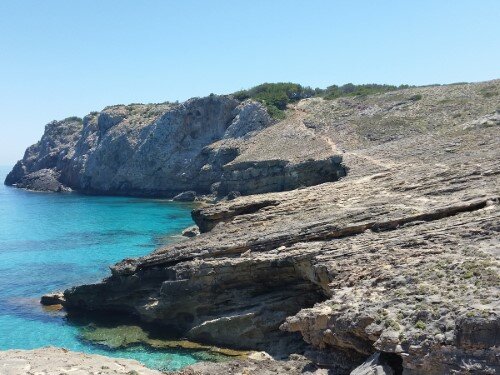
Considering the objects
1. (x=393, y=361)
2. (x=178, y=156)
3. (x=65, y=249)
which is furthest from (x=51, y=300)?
(x=178, y=156)

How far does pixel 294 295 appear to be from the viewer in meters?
26.4

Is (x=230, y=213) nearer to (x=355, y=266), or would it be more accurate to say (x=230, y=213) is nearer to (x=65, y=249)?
(x=355, y=266)

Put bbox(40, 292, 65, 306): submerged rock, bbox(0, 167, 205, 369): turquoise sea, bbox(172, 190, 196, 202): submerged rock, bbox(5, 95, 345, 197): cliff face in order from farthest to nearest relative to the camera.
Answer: bbox(172, 190, 196, 202): submerged rock → bbox(5, 95, 345, 197): cliff face → bbox(40, 292, 65, 306): submerged rock → bbox(0, 167, 205, 369): turquoise sea

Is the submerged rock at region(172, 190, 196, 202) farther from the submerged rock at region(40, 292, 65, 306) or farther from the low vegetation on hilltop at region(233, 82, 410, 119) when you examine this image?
the submerged rock at region(40, 292, 65, 306)

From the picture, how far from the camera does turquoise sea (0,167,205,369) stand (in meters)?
28.5

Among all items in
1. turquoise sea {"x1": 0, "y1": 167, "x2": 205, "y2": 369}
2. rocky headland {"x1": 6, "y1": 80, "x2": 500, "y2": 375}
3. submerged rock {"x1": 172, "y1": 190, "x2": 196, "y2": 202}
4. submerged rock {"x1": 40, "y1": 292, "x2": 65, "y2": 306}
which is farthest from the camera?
submerged rock {"x1": 172, "y1": 190, "x2": 196, "y2": 202}

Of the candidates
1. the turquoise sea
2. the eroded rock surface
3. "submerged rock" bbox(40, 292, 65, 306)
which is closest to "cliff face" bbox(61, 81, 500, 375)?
"submerged rock" bbox(40, 292, 65, 306)

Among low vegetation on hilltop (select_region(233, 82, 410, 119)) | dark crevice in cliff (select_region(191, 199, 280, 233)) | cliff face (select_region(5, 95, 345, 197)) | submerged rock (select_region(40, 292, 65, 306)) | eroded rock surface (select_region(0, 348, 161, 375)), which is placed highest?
low vegetation on hilltop (select_region(233, 82, 410, 119))

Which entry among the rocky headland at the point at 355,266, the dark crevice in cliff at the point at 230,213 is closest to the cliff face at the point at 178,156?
the rocky headland at the point at 355,266

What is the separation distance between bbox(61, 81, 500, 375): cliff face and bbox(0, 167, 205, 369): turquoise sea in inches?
117

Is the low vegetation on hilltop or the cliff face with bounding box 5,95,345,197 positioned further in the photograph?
the low vegetation on hilltop

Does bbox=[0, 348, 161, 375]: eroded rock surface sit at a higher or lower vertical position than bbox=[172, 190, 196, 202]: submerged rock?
lower

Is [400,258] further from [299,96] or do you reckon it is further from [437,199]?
[299,96]

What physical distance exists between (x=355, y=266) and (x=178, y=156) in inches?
2667
